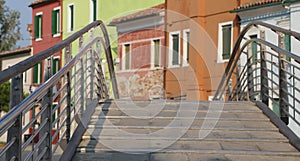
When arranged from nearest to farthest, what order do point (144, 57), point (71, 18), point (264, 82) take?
point (264, 82), point (144, 57), point (71, 18)

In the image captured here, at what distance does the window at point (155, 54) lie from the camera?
25698mm

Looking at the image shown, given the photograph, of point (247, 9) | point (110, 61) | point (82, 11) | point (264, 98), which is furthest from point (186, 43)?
point (264, 98)

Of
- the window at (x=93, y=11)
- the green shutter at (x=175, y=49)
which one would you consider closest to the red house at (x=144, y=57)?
the green shutter at (x=175, y=49)

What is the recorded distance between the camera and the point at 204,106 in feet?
23.0

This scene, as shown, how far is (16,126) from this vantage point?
3.35 meters

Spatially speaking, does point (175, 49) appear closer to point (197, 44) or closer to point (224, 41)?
point (197, 44)

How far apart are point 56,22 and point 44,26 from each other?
124 cm

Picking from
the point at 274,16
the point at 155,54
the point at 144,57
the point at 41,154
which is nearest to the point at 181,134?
the point at 41,154

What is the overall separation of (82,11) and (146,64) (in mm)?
8429

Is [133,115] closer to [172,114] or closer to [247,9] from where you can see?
[172,114]

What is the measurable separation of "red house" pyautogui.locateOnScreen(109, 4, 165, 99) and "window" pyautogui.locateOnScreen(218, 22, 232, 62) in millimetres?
3643

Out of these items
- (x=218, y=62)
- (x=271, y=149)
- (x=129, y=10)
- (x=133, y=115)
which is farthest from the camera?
(x=129, y=10)

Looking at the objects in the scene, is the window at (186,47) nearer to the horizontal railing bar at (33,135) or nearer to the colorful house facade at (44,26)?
the colorful house facade at (44,26)

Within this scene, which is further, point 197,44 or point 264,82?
point 197,44
